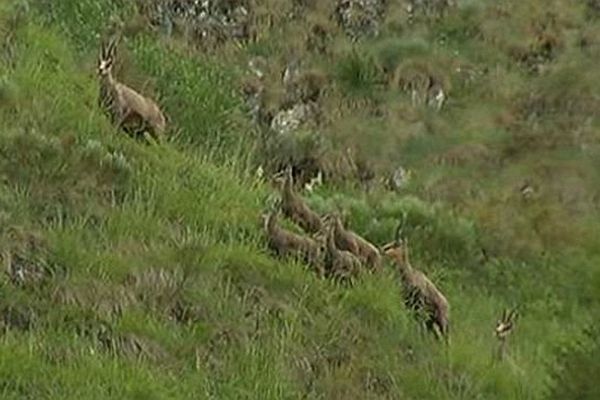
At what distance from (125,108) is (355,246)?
1.93 m

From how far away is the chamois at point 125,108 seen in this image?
10.7 m

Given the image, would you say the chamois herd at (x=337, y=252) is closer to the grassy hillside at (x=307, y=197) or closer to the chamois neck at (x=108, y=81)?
the grassy hillside at (x=307, y=197)

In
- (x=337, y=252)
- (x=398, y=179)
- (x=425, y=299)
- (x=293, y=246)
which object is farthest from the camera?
(x=398, y=179)

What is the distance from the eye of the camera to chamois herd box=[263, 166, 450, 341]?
9.62m

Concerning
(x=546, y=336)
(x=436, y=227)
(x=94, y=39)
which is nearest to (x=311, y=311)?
(x=546, y=336)

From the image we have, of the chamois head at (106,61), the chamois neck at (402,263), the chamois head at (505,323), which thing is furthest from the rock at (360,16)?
the chamois neck at (402,263)

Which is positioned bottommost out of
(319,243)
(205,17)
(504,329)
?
(319,243)

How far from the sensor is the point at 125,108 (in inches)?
421

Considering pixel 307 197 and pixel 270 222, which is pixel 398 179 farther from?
pixel 270 222

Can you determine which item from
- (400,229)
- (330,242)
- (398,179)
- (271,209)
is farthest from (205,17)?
(330,242)

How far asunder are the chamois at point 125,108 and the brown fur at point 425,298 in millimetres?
2003

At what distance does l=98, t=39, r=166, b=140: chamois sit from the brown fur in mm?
2003

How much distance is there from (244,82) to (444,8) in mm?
4033

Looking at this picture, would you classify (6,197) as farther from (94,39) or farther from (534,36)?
(534,36)
